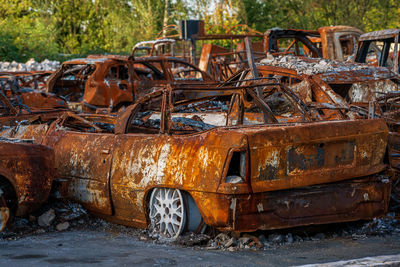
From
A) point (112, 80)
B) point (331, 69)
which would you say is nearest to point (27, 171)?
point (331, 69)

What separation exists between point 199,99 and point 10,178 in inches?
97.3

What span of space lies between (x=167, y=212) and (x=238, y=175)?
2.94ft

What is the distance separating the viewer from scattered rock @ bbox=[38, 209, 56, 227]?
665 centimetres

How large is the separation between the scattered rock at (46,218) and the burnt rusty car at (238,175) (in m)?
0.39

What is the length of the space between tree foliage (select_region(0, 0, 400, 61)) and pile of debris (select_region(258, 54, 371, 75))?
2127 cm

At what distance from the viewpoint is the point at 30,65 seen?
2938cm

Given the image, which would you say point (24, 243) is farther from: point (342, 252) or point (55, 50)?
point (55, 50)

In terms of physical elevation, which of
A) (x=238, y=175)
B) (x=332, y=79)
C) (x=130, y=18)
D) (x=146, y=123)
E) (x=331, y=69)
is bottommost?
(x=238, y=175)

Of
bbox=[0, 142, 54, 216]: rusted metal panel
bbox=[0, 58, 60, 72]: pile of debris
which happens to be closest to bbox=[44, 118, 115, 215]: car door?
bbox=[0, 142, 54, 216]: rusted metal panel

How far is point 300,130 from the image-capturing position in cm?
557

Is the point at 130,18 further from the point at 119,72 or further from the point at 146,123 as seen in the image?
the point at 146,123

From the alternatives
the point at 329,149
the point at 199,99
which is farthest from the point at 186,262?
the point at 199,99

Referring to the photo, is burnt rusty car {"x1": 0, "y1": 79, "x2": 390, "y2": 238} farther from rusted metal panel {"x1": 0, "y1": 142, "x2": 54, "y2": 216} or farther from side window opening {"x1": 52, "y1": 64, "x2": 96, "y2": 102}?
side window opening {"x1": 52, "y1": 64, "x2": 96, "y2": 102}

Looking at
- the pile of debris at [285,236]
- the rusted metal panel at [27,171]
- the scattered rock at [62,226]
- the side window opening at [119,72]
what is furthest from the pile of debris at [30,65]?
the pile of debris at [285,236]
